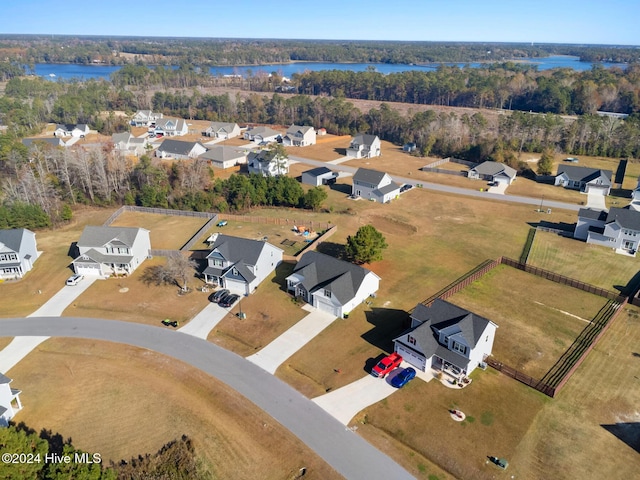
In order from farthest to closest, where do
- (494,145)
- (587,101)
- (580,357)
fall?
1. (587,101)
2. (494,145)
3. (580,357)

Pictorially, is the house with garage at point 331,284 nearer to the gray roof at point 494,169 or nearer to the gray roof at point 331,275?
the gray roof at point 331,275

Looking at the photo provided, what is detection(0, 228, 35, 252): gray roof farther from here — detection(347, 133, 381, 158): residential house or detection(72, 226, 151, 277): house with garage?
detection(347, 133, 381, 158): residential house

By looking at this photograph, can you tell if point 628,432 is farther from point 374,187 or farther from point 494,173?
point 494,173

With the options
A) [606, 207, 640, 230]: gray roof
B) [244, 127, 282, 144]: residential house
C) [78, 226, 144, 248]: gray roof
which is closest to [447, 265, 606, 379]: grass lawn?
[606, 207, 640, 230]: gray roof

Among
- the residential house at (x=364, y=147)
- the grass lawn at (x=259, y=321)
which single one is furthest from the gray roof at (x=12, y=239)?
the residential house at (x=364, y=147)

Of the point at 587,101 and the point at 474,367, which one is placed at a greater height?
the point at 587,101

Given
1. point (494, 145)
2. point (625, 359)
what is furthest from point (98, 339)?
point (494, 145)

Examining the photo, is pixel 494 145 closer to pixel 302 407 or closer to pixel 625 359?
pixel 625 359

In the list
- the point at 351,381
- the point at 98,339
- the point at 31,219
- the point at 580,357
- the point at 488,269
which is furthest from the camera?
the point at 31,219
